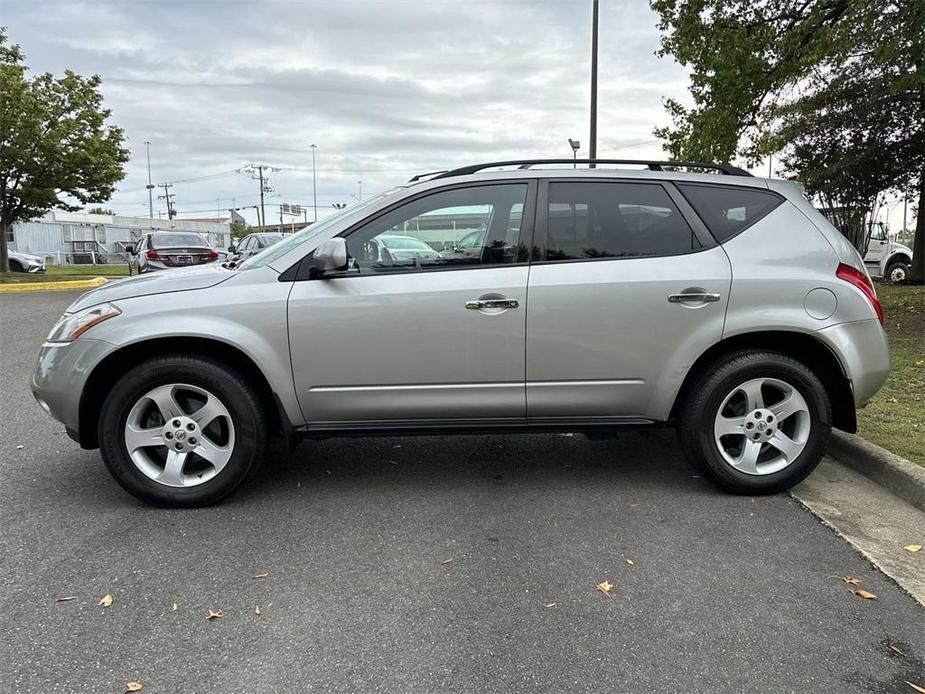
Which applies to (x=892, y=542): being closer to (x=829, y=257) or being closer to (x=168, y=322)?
(x=829, y=257)

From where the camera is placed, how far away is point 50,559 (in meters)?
3.28

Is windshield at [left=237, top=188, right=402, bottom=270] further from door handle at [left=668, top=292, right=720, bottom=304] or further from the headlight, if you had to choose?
door handle at [left=668, top=292, right=720, bottom=304]

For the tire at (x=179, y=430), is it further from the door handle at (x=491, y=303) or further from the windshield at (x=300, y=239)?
the door handle at (x=491, y=303)

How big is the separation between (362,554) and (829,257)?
3.04 meters

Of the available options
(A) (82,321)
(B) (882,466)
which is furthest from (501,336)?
(B) (882,466)

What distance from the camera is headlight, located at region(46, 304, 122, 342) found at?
12.3 ft

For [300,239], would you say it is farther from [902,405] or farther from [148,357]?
[902,405]

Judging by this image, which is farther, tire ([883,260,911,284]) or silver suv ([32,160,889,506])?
tire ([883,260,911,284])

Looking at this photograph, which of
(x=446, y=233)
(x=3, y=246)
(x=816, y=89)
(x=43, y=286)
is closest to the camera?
(x=446, y=233)

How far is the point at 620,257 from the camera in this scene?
3936 millimetres

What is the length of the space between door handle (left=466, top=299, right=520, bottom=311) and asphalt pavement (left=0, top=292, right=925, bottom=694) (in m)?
1.13

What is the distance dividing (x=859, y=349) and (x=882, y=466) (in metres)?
0.80

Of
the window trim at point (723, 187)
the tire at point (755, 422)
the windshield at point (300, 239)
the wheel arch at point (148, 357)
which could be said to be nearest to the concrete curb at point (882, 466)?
the tire at point (755, 422)

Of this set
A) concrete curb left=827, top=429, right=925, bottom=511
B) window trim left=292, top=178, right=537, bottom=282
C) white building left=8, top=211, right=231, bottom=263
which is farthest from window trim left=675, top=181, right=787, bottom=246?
white building left=8, top=211, right=231, bottom=263
